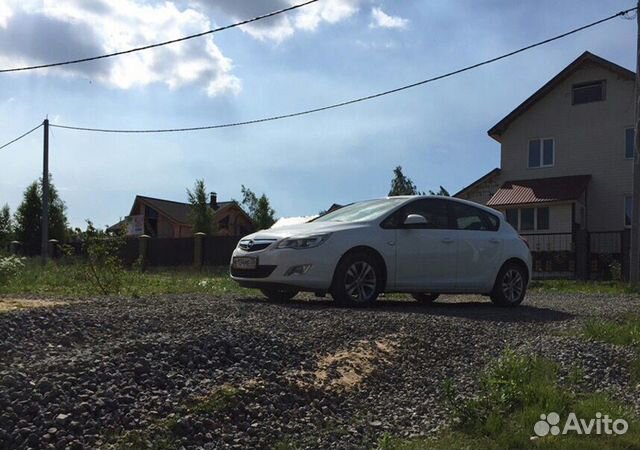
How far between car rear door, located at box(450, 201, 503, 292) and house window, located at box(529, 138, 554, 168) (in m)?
20.3

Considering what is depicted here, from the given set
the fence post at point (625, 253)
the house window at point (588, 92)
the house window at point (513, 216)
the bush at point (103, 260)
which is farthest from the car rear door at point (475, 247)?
the house window at point (588, 92)

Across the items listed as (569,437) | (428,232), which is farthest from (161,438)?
(428,232)

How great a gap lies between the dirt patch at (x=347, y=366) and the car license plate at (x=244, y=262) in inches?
108

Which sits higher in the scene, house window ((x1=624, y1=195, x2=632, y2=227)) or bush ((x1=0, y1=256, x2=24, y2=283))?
house window ((x1=624, y1=195, x2=632, y2=227))

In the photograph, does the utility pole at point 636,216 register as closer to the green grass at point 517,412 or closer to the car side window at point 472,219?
the car side window at point 472,219

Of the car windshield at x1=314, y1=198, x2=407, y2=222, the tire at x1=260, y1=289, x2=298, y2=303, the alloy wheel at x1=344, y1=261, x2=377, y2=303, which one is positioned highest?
the car windshield at x1=314, y1=198, x2=407, y2=222

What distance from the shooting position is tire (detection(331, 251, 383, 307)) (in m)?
8.09

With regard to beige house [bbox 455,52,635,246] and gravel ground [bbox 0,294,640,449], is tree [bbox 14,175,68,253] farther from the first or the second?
gravel ground [bbox 0,294,640,449]

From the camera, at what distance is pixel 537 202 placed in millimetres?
26375

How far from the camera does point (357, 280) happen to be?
8.26 m

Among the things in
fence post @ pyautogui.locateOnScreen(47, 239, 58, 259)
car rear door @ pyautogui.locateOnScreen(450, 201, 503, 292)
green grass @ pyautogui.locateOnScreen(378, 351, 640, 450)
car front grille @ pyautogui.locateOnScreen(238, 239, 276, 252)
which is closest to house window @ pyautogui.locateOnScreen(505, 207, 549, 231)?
car rear door @ pyautogui.locateOnScreen(450, 201, 503, 292)

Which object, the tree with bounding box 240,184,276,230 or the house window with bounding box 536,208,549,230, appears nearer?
the house window with bounding box 536,208,549,230

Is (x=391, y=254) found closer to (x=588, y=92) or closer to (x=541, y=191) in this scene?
(x=541, y=191)

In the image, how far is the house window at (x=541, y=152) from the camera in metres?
28.6
